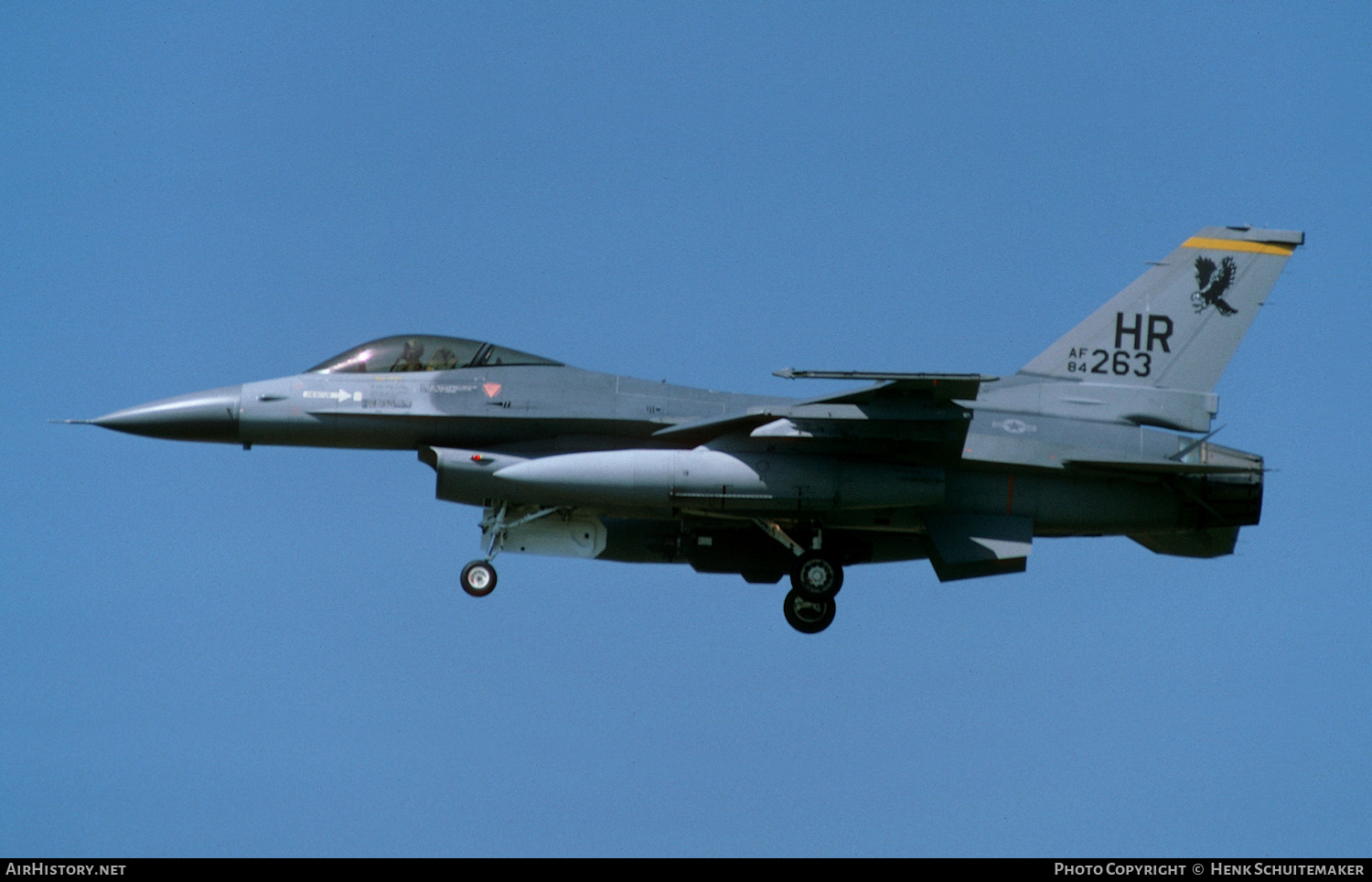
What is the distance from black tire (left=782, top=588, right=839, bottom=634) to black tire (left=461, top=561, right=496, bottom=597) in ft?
10.4

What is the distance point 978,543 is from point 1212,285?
418 cm

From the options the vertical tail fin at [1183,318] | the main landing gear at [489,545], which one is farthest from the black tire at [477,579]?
the vertical tail fin at [1183,318]

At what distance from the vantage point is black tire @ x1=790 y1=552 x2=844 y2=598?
63.9 ft

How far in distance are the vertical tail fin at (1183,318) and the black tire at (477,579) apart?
20.7 feet

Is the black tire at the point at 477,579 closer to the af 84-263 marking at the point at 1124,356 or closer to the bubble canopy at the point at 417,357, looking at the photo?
the bubble canopy at the point at 417,357

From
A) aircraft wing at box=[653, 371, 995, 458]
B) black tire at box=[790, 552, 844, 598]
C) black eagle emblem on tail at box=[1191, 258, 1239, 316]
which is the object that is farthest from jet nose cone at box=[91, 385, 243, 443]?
black eagle emblem on tail at box=[1191, 258, 1239, 316]

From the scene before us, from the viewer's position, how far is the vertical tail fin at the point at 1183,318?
795 inches

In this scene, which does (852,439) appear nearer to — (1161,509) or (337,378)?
(1161,509)

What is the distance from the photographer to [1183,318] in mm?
20406

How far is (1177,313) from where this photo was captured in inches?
804

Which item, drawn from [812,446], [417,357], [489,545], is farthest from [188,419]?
[812,446]

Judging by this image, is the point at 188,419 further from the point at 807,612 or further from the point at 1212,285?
the point at 1212,285

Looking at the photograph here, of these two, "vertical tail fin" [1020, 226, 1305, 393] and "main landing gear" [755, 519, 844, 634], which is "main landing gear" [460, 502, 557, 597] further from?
"vertical tail fin" [1020, 226, 1305, 393]

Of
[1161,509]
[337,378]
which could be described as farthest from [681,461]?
[1161,509]
